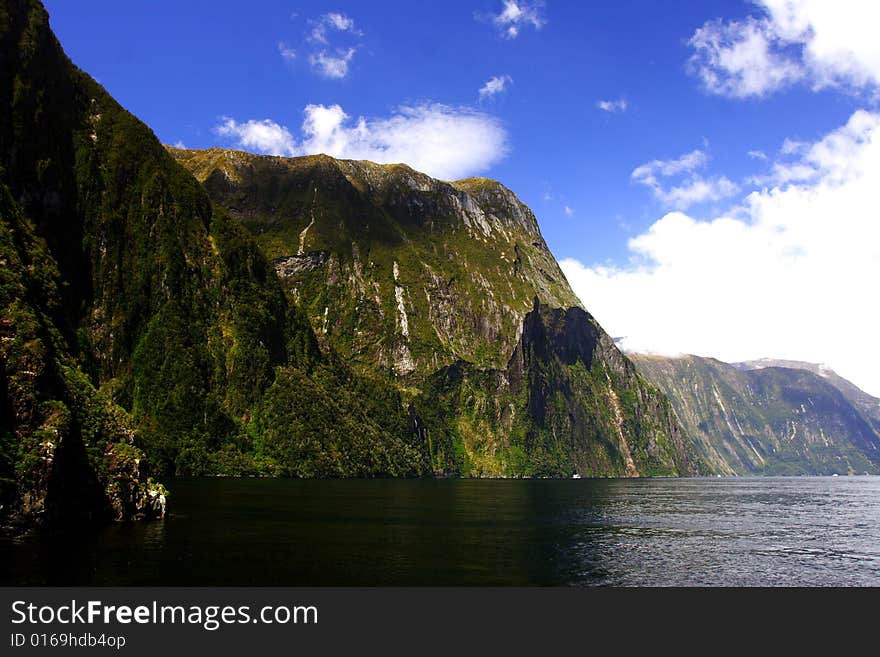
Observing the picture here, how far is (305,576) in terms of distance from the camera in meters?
48.3

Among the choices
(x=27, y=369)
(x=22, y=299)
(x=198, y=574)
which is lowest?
(x=198, y=574)

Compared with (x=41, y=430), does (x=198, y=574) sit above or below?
below

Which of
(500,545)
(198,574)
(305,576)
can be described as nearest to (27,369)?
(198,574)

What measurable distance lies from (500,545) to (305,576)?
27.7 metres
